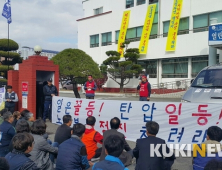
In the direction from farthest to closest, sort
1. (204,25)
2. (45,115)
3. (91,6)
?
(91,6) → (204,25) → (45,115)

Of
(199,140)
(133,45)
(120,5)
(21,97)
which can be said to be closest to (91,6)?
(120,5)

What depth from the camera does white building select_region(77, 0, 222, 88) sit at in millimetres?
23256

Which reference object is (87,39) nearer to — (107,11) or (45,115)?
(107,11)

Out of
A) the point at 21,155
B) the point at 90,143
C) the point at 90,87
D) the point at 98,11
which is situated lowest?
the point at 90,143

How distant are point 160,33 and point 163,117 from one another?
68.9 feet

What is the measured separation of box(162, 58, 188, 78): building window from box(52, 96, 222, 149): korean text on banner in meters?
18.1

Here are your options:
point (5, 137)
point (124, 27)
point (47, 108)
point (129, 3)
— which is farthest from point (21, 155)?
point (129, 3)

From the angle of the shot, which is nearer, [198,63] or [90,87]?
[90,87]

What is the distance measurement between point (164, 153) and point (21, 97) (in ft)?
27.8

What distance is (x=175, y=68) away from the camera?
2573 cm

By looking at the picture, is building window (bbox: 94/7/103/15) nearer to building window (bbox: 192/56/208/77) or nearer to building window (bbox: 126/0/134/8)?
building window (bbox: 126/0/134/8)

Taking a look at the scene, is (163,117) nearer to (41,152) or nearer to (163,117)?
(163,117)

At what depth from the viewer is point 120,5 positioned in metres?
30.9

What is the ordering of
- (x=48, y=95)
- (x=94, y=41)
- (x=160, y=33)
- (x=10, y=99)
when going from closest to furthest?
(x=10, y=99) → (x=48, y=95) → (x=160, y=33) → (x=94, y=41)
